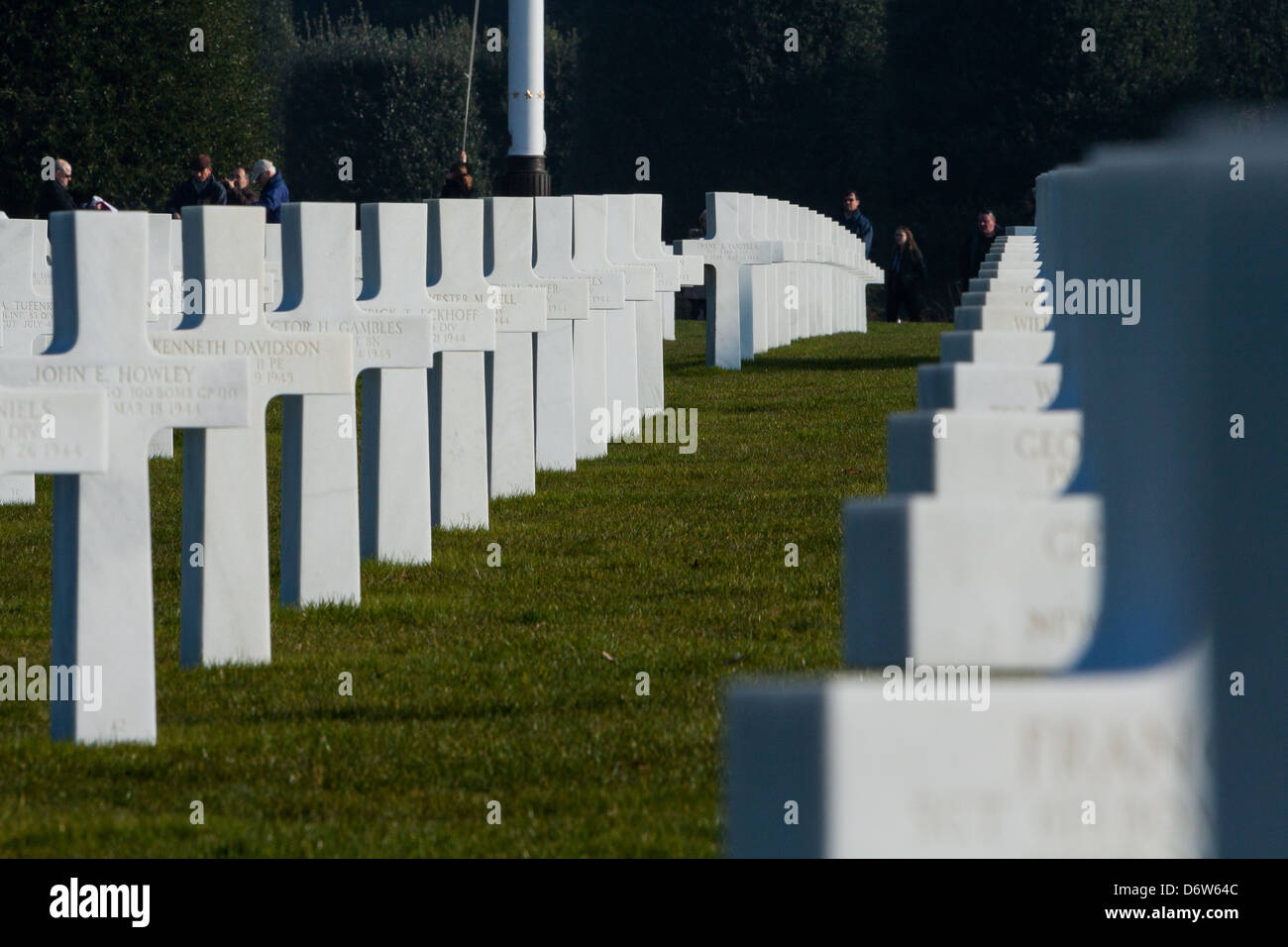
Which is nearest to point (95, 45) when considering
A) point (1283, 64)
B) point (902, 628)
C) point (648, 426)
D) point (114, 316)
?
point (1283, 64)

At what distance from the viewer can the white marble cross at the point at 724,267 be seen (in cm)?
1933

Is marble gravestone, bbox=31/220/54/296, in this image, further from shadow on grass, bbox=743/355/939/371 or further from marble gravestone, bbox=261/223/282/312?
shadow on grass, bbox=743/355/939/371

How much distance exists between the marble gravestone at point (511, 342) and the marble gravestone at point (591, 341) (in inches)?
39.4

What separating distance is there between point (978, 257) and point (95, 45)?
1706 centimetres

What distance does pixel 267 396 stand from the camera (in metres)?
6.22

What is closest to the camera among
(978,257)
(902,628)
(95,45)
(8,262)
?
(902,628)

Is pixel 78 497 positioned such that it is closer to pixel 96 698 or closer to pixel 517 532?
pixel 96 698

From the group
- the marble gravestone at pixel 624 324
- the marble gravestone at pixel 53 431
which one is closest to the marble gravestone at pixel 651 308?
the marble gravestone at pixel 624 324

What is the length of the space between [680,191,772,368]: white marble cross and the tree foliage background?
19.1 metres

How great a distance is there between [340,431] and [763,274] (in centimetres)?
1527

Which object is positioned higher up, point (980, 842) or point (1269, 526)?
point (1269, 526)

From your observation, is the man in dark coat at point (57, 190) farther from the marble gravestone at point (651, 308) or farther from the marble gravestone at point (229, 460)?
the marble gravestone at point (229, 460)

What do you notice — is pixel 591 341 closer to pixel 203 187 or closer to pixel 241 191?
pixel 203 187

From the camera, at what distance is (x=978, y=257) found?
2873cm
